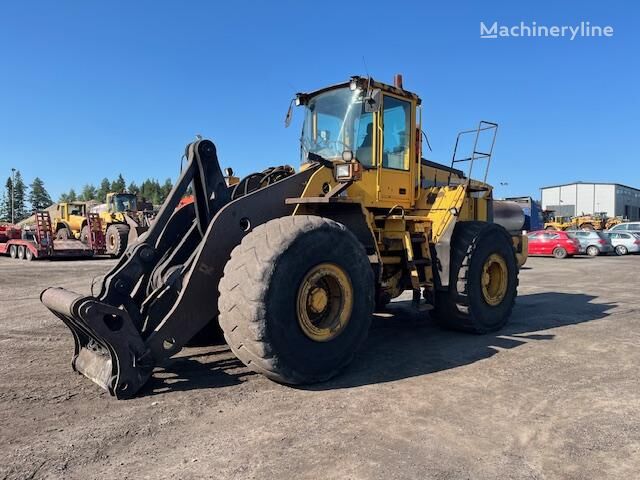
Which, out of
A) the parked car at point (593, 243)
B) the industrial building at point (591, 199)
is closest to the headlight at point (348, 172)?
the parked car at point (593, 243)

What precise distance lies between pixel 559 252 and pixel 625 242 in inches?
245

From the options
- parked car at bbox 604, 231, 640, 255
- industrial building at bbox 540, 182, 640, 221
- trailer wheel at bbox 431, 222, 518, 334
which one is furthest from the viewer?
industrial building at bbox 540, 182, 640, 221

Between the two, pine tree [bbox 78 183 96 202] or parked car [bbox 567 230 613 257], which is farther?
pine tree [bbox 78 183 96 202]

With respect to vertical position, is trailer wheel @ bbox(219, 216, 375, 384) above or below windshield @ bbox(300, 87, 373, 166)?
below

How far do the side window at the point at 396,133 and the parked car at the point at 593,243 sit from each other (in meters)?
24.5

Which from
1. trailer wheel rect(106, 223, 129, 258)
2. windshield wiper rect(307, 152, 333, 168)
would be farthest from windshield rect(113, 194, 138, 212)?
windshield wiper rect(307, 152, 333, 168)

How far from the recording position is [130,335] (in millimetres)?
4242

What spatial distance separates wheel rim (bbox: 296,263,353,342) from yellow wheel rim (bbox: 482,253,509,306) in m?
3.05

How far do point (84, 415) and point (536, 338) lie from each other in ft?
18.1

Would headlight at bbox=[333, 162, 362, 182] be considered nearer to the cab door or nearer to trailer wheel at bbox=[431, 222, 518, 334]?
the cab door

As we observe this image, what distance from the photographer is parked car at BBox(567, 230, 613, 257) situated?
92.2ft

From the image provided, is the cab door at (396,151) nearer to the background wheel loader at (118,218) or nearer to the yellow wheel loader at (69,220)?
the background wheel loader at (118,218)

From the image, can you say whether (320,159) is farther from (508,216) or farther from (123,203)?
(123,203)

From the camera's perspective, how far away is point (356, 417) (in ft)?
13.0
